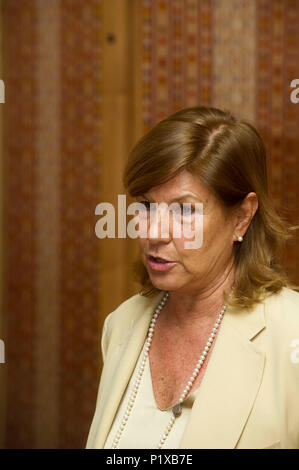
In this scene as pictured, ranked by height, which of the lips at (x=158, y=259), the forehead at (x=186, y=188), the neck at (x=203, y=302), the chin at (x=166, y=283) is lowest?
the neck at (x=203, y=302)

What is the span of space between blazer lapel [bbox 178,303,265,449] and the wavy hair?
0.08 meters

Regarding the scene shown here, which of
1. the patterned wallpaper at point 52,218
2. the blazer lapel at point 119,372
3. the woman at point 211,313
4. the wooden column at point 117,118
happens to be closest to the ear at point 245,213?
the woman at point 211,313

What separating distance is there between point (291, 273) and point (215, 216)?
116 centimetres

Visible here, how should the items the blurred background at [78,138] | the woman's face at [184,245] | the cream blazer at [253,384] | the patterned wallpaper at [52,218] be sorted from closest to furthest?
1. the cream blazer at [253,384]
2. the woman's face at [184,245]
3. the blurred background at [78,138]
4. the patterned wallpaper at [52,218]

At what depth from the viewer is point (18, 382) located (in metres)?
3.00

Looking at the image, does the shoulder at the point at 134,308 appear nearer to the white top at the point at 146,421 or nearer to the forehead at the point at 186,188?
the white top at the point at 146,421

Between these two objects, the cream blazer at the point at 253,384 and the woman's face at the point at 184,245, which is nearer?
the cream blazer at the point at 253,384

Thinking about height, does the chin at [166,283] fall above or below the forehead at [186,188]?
below

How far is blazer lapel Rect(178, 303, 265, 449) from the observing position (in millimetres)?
1326

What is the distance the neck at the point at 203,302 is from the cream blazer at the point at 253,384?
59 millimetres

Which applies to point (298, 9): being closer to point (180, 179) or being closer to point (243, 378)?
point (180, 179)

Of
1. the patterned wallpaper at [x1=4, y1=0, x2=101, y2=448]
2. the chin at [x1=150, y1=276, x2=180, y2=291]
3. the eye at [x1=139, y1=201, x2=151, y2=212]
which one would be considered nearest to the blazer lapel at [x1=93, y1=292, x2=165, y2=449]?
the chin at [x1=150, y1=276, x2=180, y2=291]

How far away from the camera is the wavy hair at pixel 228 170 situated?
1395 millimetres
